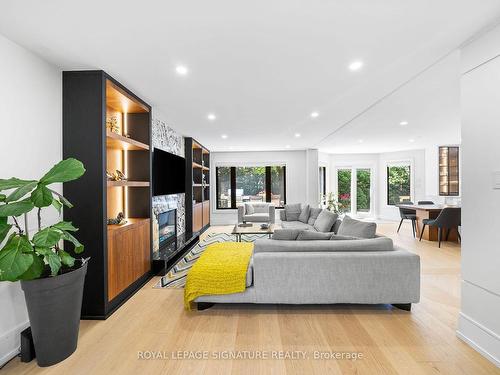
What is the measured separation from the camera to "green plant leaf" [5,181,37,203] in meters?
1.60

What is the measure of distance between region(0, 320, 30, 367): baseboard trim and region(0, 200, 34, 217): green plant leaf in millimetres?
1103

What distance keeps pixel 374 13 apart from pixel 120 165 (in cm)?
324

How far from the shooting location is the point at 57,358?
195 centimetres

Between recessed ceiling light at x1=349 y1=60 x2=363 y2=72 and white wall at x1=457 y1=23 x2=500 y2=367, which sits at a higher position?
recessed ceiling light at x1=349 y1=60 x2=363 y2=72

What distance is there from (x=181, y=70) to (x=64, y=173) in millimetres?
1455

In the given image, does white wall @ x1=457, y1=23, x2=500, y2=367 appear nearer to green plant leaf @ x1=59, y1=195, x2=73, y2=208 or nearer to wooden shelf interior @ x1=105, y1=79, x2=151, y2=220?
green plant leaf @ x1=59, y1=195, x2=73, y2=208

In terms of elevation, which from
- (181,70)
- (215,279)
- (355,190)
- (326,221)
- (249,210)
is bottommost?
(215,279)

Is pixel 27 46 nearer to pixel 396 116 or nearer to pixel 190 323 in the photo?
pixel 190 323

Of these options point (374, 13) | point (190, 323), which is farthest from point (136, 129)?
point (374, 13)

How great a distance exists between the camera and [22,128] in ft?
7.04

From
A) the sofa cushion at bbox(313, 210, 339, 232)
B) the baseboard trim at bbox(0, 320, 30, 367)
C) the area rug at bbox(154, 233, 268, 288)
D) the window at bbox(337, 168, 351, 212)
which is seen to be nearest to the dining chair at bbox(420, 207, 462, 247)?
the sofa cushion at bbox(313, 210, 339, 232)

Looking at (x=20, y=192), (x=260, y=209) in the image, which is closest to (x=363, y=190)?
(x=260, y=209)

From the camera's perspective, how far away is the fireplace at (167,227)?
4.59 meters

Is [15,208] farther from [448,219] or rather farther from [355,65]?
[448,219]
